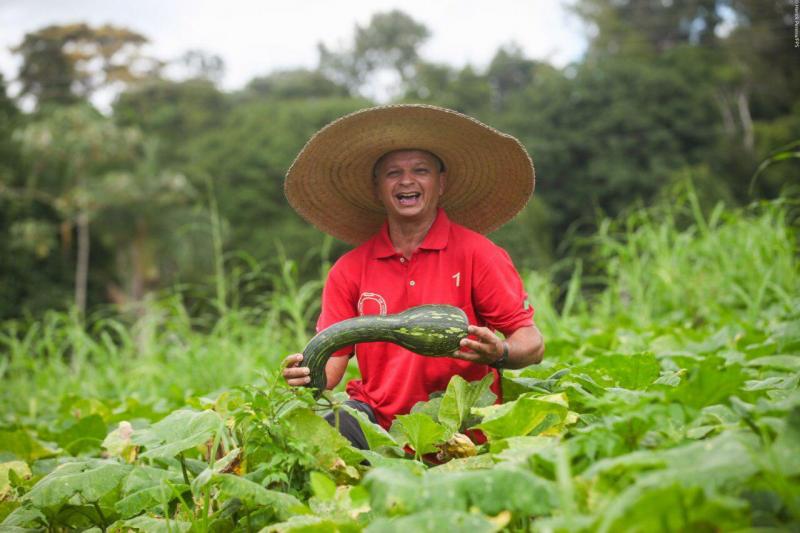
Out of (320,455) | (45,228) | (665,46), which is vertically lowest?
(320,455)

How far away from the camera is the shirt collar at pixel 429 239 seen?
2.96 meters

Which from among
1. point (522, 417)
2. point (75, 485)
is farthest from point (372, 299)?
point (75, 485)

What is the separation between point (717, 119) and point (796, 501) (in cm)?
4052

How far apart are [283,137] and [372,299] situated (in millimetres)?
34486

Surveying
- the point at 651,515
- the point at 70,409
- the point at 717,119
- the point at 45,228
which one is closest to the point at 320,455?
the point at 651,515

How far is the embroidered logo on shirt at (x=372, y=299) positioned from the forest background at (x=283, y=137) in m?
20.9

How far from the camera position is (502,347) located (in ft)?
8.13

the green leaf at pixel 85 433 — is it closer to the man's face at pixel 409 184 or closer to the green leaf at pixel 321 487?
the man's face at pixel 409 184

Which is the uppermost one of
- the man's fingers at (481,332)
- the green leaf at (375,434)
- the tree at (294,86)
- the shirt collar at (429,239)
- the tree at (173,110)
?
the tree at (294,86)

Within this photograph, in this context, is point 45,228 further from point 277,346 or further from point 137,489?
point 137,489

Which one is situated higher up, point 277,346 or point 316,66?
point 316,66

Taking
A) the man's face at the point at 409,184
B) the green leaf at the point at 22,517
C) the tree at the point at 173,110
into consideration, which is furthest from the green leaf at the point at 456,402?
the tree at the point at 173,110

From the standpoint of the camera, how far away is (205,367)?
5.14 metres

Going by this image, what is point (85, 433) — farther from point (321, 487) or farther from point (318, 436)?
point (321, 487)
